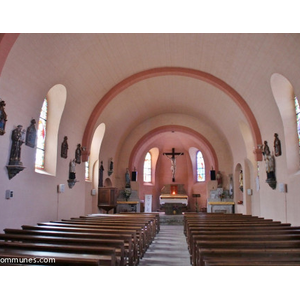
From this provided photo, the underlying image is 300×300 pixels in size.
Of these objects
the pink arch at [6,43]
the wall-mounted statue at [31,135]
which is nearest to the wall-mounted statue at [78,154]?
the wall-mounted statue at [31,135]

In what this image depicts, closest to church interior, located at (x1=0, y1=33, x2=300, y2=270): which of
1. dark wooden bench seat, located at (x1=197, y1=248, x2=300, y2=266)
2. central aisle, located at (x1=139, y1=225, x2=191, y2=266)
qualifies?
central aisle, located at (x1=139, y1=225, x2=191, y2=266)

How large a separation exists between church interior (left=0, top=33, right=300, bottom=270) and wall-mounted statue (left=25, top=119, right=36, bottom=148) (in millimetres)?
29

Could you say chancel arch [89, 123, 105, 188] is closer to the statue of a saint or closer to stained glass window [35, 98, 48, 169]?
stained glass window [35, 98, 48, 169]

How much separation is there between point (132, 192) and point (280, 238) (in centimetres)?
1481

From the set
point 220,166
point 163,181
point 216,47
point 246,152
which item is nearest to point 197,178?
point 163,181

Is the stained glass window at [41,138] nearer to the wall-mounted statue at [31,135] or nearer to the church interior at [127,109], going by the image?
the church interior at [127,109]

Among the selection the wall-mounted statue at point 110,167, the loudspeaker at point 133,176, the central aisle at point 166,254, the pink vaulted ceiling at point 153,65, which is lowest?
the central aisle at point 166,254

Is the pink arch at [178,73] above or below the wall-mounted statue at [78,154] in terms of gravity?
above

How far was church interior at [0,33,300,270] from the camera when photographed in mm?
7719

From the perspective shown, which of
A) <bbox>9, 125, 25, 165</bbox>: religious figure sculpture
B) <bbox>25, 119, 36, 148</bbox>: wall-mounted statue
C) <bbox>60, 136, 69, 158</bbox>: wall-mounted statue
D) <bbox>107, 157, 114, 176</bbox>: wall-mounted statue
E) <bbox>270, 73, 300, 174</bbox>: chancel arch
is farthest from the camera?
<bbox>107, 157, 114, 176</bbox>: wall-mounted statue

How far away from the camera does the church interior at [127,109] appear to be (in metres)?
7.72

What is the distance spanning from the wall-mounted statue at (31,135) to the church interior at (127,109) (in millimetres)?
29

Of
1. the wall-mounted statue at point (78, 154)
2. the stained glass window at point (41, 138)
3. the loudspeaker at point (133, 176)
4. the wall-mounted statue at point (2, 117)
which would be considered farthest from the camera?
→ the loudspeaker at point (133, 176)

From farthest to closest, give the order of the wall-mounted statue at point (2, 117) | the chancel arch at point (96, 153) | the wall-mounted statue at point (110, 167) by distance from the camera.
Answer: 1. the wall-mounted statue at point (110, 167)
2. the chancel arch at point (96, 153)
3. the wall-mounted statue at point (2, 117)
